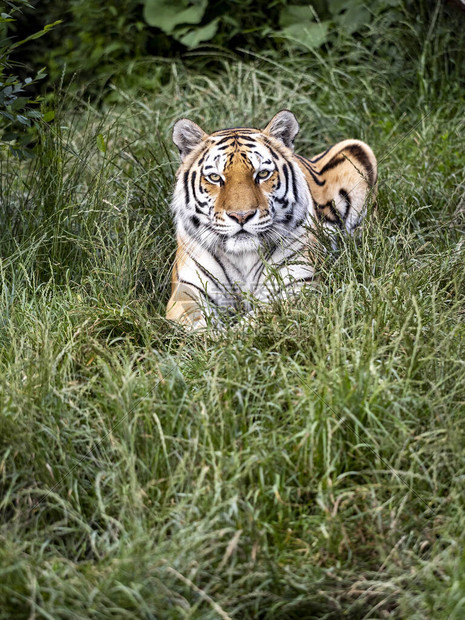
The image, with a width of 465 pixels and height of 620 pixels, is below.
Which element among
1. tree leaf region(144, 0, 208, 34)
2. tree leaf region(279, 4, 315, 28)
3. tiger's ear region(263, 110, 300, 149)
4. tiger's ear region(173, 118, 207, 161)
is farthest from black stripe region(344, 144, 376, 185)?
tree leaf region(144, 0, 208, 34)

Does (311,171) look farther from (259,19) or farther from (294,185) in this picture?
(259,19)

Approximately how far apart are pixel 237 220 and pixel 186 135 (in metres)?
0.67

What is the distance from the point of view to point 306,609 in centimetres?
247

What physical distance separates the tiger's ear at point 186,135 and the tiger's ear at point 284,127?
0.35m

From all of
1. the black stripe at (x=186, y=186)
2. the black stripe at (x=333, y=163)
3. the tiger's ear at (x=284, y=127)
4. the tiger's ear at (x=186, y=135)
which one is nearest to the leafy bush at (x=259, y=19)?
the black stripe at (x=333, y=163)

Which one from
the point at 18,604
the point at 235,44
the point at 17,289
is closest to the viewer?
the point at 18,604

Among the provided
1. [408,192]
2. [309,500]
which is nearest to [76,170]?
[408,192]

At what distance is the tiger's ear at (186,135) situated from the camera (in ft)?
14.1

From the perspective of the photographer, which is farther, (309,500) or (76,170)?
(76,170)

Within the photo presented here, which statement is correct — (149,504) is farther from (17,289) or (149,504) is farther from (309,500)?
(17,289)

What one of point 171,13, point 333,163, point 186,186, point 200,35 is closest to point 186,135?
point 186,186

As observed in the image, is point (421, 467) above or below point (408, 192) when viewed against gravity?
below

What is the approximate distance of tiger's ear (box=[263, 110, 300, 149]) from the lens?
14.1ft

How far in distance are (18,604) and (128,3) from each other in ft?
20.5
